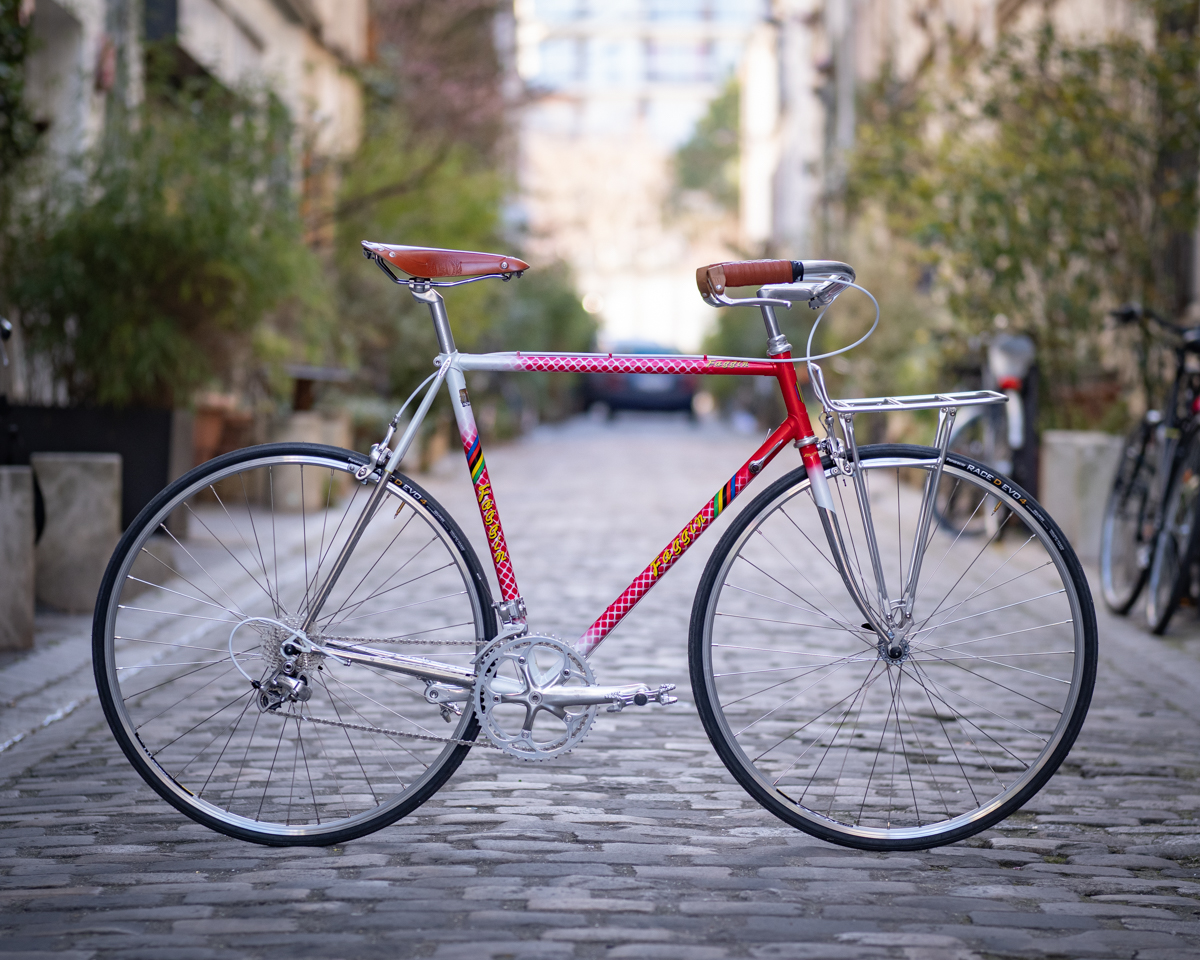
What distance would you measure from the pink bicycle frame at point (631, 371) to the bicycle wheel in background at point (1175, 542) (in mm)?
3283

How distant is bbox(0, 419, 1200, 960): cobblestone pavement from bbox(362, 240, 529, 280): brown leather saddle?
81cm

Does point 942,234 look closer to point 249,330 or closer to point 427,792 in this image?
point 249,330

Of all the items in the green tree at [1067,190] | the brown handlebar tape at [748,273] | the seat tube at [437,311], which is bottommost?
the seat tube at [437,311]

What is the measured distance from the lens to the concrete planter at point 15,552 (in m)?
5.41

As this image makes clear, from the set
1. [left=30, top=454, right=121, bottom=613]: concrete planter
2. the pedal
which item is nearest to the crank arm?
the pedal

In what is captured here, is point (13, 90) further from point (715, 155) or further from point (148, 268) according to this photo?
point (715, 155)

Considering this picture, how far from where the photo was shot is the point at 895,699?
11.5ft

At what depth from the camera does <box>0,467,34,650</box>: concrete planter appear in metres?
5.41

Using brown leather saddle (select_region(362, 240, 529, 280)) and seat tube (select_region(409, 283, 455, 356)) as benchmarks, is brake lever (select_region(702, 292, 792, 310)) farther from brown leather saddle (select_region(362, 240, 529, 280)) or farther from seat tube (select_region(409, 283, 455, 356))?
seat tube (select_region(409, 283, 455, 356))

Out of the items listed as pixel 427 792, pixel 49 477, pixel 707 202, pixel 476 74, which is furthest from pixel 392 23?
pixel 707 202

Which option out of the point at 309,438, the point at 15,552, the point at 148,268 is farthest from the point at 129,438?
the point at 309,438

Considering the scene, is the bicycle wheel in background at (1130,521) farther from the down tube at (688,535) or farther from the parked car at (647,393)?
the parked car at (647,393)

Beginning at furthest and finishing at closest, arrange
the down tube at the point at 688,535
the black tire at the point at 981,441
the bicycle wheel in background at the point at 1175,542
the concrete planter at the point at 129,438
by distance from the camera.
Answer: the black tire at the point at 981,441 < the concrete planter at the point at 129,438 < the bicycle wheel in background at the point at 1175,542 < the down tube at the point at 688,535

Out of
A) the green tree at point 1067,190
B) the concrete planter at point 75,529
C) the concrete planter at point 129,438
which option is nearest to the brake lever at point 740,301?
the concrete planter at point 75,529
